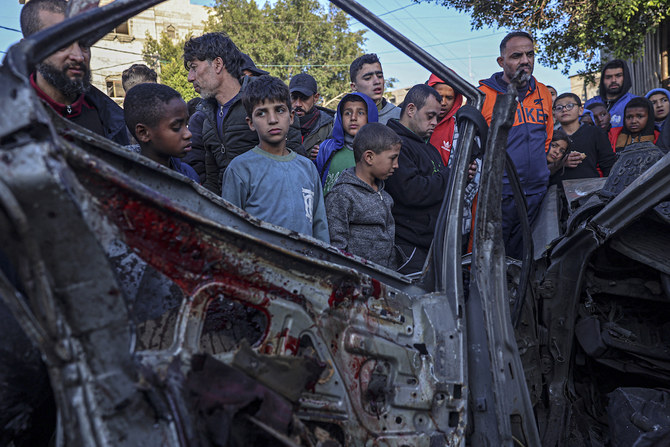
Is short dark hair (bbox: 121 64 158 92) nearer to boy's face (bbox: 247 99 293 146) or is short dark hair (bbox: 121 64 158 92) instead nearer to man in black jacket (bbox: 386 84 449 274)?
boy's face (bbox: 247 99 293 146)

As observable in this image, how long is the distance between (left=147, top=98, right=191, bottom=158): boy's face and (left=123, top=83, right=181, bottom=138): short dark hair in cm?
2

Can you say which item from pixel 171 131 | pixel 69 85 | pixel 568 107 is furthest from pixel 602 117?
pixel 69 85

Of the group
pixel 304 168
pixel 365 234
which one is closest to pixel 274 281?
pixel 304 168

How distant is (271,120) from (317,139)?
5.07 feet

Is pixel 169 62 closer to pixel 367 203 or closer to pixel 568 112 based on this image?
pixel 568 112

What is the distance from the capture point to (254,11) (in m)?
25.7

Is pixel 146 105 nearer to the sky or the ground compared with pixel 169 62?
nearer to the ground

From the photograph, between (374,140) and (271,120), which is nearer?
(271,120)

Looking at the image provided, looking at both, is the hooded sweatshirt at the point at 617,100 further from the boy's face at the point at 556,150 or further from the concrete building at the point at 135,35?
the concrete building at the point at 135,35

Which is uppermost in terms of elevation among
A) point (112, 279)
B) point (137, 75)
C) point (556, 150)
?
point (137, 75)

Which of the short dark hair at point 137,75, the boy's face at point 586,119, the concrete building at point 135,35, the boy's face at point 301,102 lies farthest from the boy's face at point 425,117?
the concrete building at point 135,35

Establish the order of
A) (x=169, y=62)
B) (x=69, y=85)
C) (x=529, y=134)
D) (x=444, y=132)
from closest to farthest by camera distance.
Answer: (x=69, y=85) < (x=444, y=132) < (x=529, y=134) < (x=169, y=62)

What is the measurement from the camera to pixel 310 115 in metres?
4.44

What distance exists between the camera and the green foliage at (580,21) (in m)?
10.6
